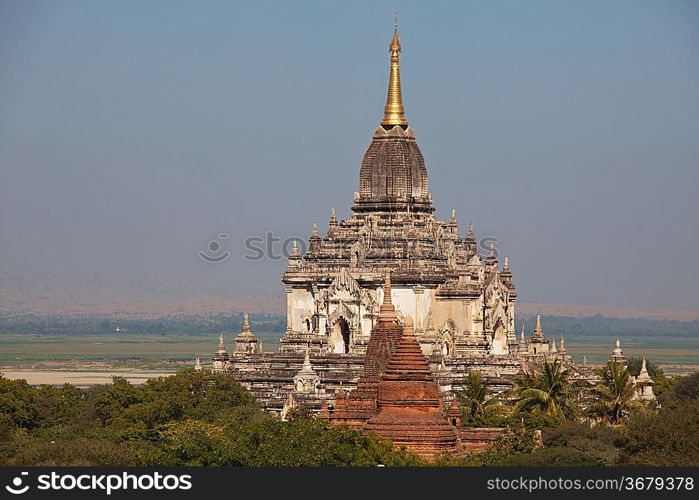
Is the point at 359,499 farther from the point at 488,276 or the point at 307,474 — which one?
the point at 488,276

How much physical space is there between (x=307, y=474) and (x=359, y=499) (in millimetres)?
3276

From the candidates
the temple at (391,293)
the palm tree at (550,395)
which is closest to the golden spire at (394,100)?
the temple at (391,293)

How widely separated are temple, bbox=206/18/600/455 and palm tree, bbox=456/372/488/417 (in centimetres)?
340

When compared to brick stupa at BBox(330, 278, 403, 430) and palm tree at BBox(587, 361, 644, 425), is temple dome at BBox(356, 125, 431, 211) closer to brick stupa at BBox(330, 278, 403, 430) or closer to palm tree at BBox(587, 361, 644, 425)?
palm tree at BBox(587, 361, 644, 425)

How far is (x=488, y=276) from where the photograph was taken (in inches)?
4835

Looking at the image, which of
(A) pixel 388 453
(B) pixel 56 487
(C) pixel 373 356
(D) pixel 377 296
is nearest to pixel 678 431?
(A) pixel 388 453

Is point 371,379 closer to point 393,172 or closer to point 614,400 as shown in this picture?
point 614,400

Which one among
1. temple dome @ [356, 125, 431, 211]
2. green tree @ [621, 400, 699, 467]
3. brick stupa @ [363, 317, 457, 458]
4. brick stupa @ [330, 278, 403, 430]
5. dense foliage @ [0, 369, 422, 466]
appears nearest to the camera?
dense foliage @ [0, 369, 422, 466]

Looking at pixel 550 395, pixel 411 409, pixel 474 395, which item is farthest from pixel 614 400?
pixel 411 409

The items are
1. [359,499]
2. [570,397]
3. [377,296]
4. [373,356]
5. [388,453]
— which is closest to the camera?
[359,499]

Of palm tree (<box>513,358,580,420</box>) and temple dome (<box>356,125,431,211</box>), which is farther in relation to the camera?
temple dome (<box>356,125,431,211</box>)

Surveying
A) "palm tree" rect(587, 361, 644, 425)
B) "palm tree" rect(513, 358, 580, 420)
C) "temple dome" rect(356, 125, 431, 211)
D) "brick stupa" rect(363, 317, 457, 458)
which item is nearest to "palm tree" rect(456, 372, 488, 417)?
"palm tree" rect(513, 358, 580, 420)

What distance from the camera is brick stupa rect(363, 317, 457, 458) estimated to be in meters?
78.9

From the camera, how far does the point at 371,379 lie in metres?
86.5
